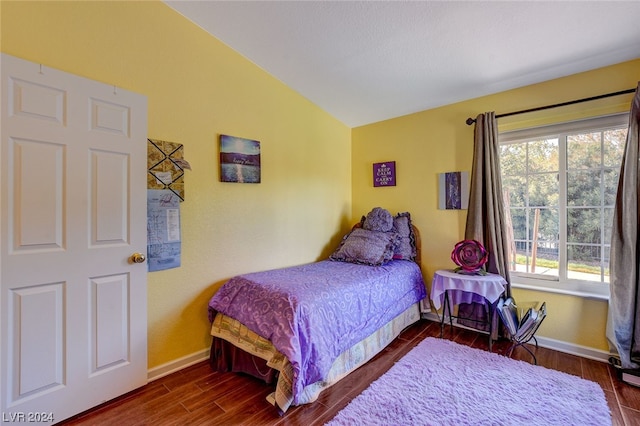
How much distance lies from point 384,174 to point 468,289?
1675 mm

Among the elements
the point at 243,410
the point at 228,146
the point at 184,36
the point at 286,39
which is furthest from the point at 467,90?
the point at 243,410

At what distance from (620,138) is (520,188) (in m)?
0.76

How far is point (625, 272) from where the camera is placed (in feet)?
6.89

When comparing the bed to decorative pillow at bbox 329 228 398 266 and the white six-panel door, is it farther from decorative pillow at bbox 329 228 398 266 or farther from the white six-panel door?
the white six-panel door

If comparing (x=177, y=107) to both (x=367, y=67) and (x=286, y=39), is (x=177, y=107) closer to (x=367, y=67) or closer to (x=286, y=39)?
(x=286, y=39)

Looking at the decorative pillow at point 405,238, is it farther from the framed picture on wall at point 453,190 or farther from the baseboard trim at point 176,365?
the baseboard trim at point 176,365

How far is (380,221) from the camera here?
322 cm

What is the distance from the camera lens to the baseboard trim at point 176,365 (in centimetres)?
204

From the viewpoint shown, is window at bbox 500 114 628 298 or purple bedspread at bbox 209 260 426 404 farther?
window at bbox 500 114 628 298

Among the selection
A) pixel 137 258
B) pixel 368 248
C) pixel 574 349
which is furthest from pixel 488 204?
pixel 137 258

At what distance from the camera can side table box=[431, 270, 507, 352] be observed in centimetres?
241

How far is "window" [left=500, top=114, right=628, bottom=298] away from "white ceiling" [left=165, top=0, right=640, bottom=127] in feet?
1.79

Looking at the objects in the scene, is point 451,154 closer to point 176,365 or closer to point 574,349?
point 574,349

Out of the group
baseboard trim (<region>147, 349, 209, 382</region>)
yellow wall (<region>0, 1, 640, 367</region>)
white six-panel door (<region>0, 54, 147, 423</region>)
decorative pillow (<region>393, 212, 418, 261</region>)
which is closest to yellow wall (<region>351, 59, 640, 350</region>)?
yellow wall (<region>0, 1, 640, 367</region>)
